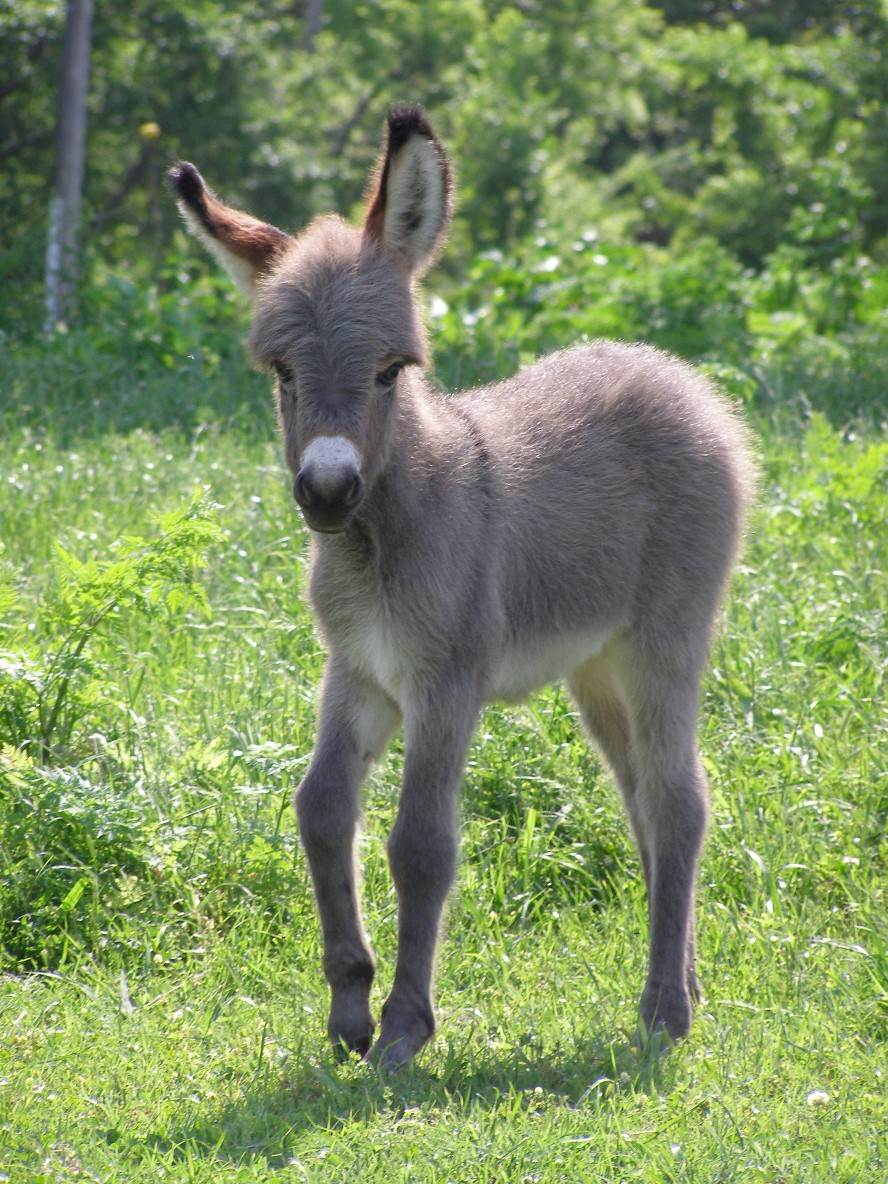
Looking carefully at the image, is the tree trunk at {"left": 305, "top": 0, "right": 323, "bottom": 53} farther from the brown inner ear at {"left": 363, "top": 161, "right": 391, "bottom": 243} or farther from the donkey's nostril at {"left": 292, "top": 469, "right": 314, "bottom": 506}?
the donkey's nostril at {"left": 292, "top": 469, "right": 314, "bottom": 506}

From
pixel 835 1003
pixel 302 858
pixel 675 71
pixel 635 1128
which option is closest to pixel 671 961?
pixel 835 1003

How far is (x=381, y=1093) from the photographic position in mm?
3236

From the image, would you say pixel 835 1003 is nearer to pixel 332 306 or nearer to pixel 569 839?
pixel 569 839

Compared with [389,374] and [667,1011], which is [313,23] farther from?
[667,1011]

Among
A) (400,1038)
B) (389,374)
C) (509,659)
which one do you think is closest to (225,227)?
(389,374)

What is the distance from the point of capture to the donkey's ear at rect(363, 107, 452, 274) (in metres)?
3.36

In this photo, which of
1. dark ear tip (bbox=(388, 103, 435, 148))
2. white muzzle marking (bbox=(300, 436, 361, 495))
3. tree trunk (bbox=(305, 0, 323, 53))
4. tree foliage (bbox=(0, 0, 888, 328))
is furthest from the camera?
tree trunk (bbox=(305, 0, 323, 53))

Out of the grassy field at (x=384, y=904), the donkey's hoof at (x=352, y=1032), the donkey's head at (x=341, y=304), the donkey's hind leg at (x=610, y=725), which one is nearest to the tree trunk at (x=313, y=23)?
the grassy field at (x=384, y=904)

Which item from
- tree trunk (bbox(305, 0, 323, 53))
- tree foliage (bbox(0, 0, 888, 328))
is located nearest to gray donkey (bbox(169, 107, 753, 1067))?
tree foliage (bbox(0, 0, 888, 328))

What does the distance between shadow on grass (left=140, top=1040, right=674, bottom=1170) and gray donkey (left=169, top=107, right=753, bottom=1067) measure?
0.40ft

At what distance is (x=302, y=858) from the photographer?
4273 millimetres

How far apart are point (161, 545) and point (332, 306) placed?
1364mm

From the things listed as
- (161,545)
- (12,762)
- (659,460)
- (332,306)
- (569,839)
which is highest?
(332,306)

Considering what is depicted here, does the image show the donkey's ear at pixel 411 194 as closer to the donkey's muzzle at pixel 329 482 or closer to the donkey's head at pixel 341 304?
the donkey's head at pixel 341 304
